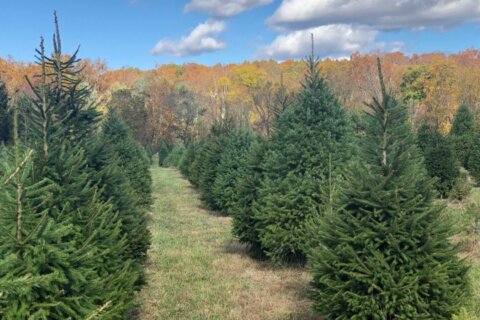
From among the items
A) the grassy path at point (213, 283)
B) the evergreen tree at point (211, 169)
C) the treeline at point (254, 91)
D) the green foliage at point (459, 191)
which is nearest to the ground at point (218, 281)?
the grassy path at point (213, 283)

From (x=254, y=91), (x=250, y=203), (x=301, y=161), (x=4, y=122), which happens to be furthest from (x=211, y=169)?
(x=254, y=91)

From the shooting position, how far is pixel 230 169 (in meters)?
16.8

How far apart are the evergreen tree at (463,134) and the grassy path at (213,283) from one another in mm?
16177

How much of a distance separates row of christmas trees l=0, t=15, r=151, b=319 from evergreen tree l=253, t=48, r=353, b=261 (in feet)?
9.40

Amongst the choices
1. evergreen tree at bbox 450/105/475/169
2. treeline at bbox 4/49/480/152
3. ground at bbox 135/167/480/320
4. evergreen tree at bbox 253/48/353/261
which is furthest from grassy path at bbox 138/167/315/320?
treeline at bbox 4/49/480/152

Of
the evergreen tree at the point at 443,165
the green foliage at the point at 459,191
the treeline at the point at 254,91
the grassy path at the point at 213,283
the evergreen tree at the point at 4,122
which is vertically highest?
the treeline at the point at 254,91

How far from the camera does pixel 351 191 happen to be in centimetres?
557

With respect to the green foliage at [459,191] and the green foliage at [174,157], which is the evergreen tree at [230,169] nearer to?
the green foliage at [459,191]

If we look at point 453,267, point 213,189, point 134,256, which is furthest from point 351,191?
point 213,189

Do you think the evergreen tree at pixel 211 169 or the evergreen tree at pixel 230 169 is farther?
the evergreen tree at pixel 211 169

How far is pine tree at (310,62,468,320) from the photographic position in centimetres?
505

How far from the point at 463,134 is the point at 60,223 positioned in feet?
85.5

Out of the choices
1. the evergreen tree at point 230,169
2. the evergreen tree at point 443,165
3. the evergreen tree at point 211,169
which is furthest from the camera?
the evergreen tree at point 211,169

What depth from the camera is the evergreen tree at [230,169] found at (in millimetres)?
16516
